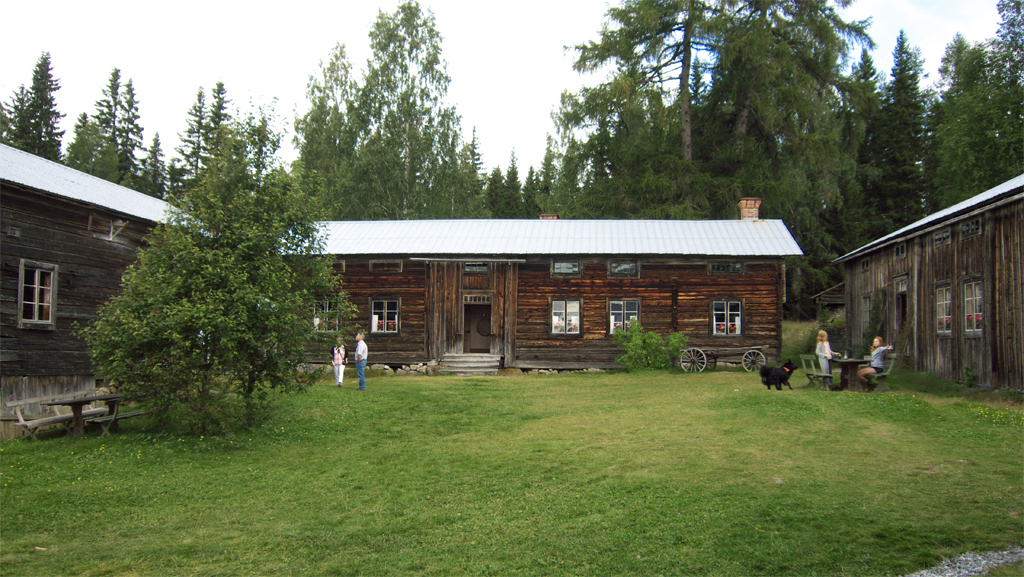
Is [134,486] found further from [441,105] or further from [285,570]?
[441,105]

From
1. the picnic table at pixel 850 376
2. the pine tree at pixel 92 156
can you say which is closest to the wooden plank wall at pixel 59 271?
the picnic table at pixel 850 376

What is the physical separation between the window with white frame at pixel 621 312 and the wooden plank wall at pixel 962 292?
8308 mm

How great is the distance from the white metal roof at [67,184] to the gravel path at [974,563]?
1395 centimetres

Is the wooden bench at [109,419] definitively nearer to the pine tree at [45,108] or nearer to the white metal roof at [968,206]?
the white metal roof at [968,206]

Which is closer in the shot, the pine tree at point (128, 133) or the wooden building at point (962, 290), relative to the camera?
the wooden building at point (962, 290)

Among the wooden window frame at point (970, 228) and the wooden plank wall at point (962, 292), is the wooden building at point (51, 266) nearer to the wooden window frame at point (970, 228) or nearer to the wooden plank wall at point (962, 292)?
the wooden plank wall at point (962, 292)

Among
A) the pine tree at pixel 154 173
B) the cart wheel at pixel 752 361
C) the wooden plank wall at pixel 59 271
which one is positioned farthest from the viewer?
the pine tree at pixel 154 173

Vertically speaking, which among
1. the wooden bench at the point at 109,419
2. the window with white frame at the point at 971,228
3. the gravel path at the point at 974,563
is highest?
the window with white frame at the point at 971,228

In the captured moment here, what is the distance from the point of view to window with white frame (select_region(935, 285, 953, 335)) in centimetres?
1827

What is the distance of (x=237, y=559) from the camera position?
6.79 meters

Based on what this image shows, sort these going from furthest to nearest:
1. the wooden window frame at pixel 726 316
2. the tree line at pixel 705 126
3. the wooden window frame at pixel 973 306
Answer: the tree line at pixel 705 126
the wooden window frame at pixel 726 316
the wooden window frame at pixel 973 306

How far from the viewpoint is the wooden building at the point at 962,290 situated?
50.2 feet

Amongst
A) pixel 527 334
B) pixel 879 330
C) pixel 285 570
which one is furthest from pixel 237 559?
pixel 879 330

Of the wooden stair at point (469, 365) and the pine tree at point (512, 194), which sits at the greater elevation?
the pine tree at point (512, 194)
